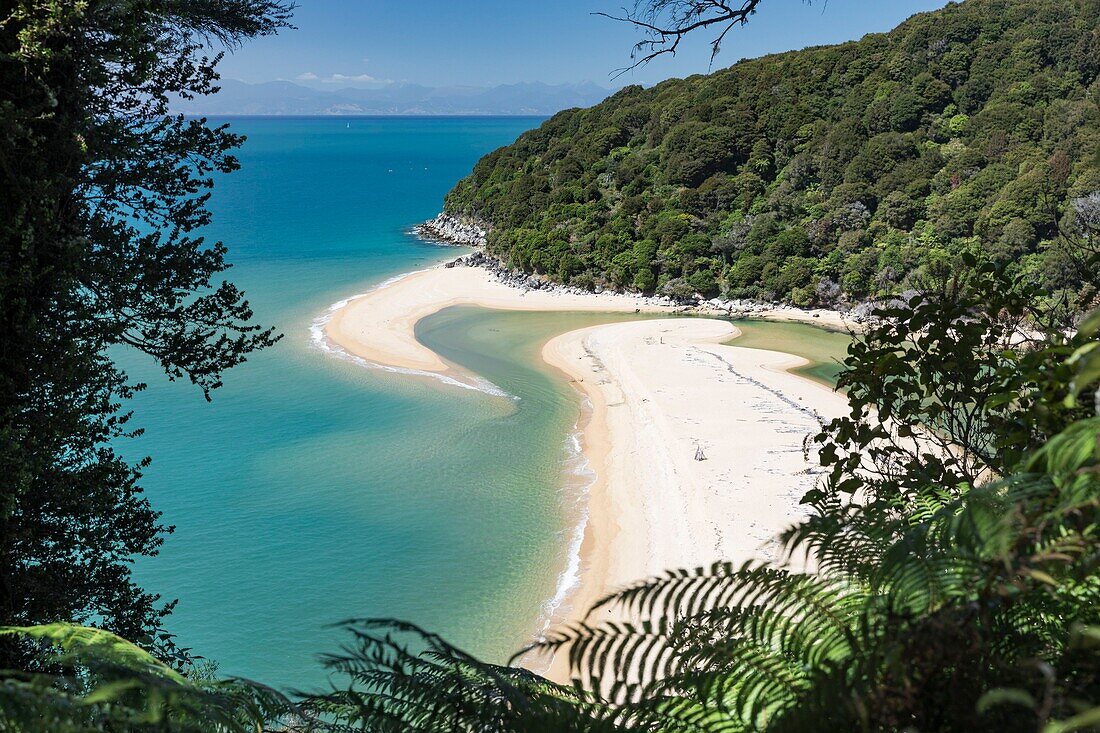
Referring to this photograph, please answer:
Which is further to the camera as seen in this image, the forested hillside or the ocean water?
the forested hillside

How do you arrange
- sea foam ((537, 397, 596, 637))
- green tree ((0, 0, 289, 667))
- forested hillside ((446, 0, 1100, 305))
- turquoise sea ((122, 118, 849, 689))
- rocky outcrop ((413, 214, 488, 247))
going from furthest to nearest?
1. rocky outcrop ((413, 214, 488, 247))
2. forested hillside ((446, 0, 1100, 305))
3. turquoise sea ((122, 118, 849, 689))
4. sea foam ((537, 397, 596, 637))
5. green tree ((0, 0, 289, 667))

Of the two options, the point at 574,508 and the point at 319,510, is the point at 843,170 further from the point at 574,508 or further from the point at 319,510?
the point at 319,510

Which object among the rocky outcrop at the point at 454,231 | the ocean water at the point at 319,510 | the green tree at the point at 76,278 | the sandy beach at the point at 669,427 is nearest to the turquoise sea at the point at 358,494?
the ocean water at the point at 319,510

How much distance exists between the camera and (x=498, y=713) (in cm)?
232

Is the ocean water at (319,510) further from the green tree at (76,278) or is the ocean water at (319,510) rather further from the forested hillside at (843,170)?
the forested hillside at (843,170)

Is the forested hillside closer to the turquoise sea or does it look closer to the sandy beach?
the sandy beach

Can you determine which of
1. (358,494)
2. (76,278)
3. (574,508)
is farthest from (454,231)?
(76,278)

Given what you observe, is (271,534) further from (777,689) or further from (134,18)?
(777,689)

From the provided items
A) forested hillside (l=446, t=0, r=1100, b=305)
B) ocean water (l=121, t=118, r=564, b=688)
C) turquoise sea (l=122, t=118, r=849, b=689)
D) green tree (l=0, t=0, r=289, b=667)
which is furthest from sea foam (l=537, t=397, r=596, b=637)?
forested hillside (l=446, t=0, r=1100, b=305)

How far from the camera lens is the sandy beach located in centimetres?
1332

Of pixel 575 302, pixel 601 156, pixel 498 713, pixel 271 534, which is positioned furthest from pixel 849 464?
pixel 601 156

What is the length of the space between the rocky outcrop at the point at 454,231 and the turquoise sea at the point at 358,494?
20.6 metres

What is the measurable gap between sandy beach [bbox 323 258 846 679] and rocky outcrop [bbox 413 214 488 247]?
19255mm

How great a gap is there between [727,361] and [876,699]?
2350 cm
